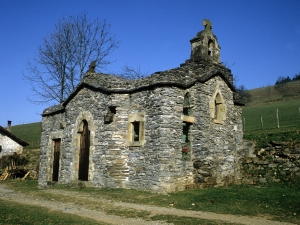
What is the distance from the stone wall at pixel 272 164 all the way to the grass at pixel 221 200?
1.35m

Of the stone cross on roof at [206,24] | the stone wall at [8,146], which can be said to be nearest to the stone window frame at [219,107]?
the stone cross on roof at [206,24]

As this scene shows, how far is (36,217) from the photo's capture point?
6.93 m

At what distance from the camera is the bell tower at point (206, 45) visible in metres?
13.6

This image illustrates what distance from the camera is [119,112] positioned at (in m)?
11.9

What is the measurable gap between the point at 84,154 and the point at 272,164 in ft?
27.0

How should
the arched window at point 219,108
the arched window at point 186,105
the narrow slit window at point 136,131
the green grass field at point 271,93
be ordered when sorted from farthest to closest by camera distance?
the green grass field at point 271,93 < the arched window at point 219,108 < the narrow slit window at point 136,131 < the arched window at point 186,105

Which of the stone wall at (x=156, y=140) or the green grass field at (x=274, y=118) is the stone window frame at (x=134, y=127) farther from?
the green grass field at (x=274, y=118)

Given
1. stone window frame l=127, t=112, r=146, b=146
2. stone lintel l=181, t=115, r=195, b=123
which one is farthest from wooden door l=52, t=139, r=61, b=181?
stone lintel l=181, t=115, r=195, b=123

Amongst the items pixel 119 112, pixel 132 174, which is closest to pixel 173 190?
pixel 132 174

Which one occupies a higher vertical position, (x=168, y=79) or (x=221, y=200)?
(x=168, y=79)

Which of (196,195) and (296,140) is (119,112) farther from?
(296,140)

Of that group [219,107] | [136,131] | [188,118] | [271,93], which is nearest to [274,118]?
[219,107]

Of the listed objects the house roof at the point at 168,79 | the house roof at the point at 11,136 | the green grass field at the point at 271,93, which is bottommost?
the house roof at the point at 11,136

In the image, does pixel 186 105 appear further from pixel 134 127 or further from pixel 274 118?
pixel 274 118
